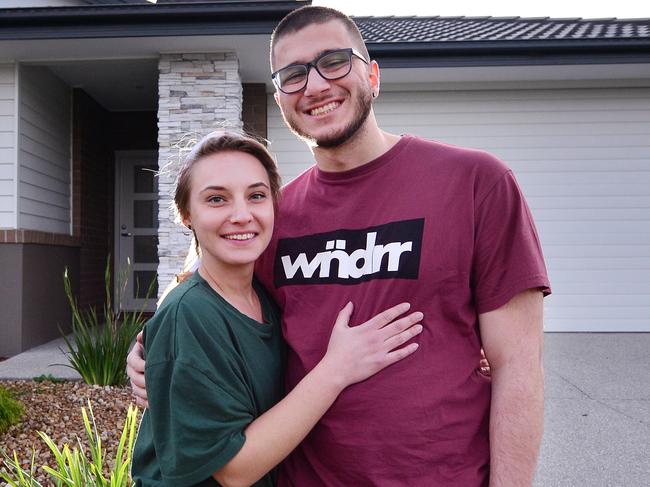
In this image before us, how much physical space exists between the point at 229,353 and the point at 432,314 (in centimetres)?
48

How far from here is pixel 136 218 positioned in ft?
32.9

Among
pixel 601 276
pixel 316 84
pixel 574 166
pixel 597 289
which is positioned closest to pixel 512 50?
pixel 574 166

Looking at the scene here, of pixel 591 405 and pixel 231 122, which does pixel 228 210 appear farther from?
pixel 231 122

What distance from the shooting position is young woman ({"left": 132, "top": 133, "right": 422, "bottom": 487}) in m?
1.26

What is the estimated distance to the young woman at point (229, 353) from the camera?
49.5 inches

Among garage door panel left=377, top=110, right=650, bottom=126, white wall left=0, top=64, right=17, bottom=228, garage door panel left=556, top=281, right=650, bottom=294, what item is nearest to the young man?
white wall left=0, top=64, right=17, bottom=228

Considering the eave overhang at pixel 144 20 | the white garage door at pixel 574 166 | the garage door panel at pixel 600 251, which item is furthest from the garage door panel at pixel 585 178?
the eave overhang at pixel 144 20

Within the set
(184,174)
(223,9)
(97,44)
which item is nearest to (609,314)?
(223,9)

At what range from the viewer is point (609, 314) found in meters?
8.09

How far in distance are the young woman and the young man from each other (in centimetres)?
7

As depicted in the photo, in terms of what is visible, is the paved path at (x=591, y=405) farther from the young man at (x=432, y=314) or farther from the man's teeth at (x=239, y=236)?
the man's teeth at (x=239, y=236)

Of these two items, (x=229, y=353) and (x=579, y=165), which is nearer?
(x=229, y=353)

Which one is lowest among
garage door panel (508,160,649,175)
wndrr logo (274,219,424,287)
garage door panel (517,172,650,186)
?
wndrr logo (274,219,424,287)

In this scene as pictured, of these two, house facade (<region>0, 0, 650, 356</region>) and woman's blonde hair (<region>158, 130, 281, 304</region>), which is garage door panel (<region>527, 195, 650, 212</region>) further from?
woman's blonde hair (<region>158, 130, 281, 304</region>)
